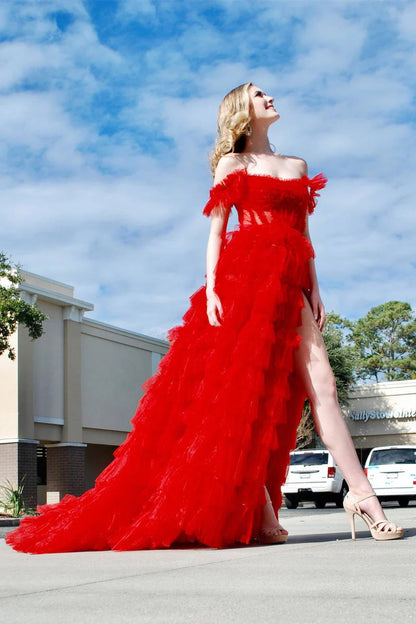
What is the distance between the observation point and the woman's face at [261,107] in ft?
14.8

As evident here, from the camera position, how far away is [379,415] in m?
35.7

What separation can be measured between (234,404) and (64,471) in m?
20.3

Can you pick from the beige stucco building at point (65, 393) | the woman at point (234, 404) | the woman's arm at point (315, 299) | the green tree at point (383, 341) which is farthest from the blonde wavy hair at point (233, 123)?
the green tree at point (383, 341)

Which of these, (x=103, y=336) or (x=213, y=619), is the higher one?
(x=103, y=336)

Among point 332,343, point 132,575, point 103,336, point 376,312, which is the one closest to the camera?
point 132,575

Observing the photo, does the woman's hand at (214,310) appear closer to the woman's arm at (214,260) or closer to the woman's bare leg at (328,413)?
the woman's arm at (214,260)

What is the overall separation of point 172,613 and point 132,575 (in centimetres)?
78

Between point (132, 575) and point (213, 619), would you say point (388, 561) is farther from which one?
point (213, 619)

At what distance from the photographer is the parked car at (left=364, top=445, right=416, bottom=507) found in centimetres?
1867

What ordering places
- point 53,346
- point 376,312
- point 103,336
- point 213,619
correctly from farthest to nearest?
point 376,312, point 103,336, point 53,346, point 213,619

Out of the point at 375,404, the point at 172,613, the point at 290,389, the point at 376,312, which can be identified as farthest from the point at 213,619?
the point at 376,312

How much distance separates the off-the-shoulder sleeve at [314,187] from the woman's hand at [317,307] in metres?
0.48

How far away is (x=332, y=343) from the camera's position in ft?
113

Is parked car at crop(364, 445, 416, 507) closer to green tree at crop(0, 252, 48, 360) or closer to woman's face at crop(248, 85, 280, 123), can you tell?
green tree at crop(0, 252, 48, 360)
